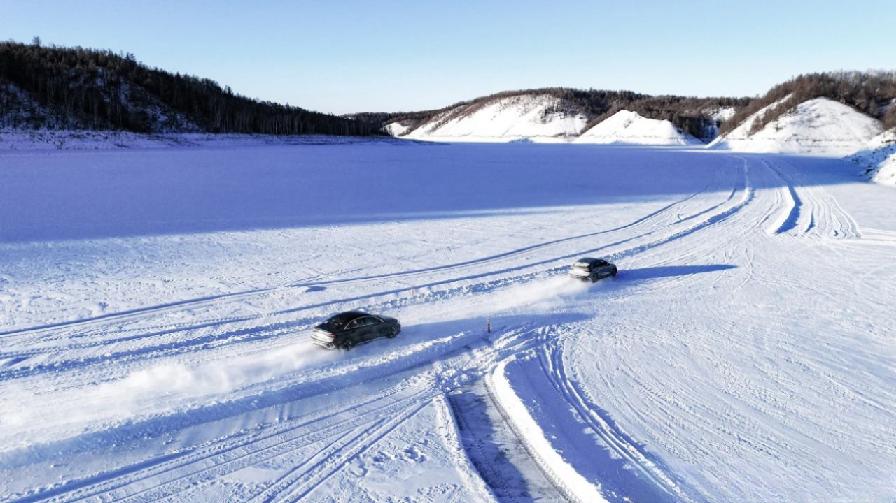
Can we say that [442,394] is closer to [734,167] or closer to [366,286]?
[366,286]

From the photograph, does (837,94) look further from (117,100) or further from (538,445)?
(538,445)

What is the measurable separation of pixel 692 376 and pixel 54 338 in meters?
17.0

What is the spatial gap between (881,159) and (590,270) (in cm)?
6676

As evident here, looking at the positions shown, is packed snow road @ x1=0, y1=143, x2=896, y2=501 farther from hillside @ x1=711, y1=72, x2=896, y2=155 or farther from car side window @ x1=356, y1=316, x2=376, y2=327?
hillside @ x1=711, y1=72, x2=896, y2=155

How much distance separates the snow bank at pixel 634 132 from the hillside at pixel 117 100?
249 ft

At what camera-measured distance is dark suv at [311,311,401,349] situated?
607 inches

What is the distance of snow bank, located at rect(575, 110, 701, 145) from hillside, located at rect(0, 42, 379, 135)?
2991 inches

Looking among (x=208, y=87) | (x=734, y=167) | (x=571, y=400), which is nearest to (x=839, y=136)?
(x=734, y=167)

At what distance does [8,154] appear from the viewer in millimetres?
56531

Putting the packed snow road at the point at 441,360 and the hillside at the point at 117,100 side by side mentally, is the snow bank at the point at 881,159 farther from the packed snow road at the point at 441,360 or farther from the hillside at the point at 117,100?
the hillside at the point at 117,100

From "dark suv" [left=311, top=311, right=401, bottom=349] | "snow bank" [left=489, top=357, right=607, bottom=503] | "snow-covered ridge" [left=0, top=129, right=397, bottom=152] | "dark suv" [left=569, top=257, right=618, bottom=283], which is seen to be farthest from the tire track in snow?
"snow-covered ridge" [left=0, top=129, right=397, bottom=152]

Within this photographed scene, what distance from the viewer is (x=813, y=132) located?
122562 mm

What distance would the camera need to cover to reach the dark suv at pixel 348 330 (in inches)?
607

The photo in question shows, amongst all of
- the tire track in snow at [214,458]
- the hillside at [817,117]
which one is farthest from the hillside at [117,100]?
the hillside at [817,117]
